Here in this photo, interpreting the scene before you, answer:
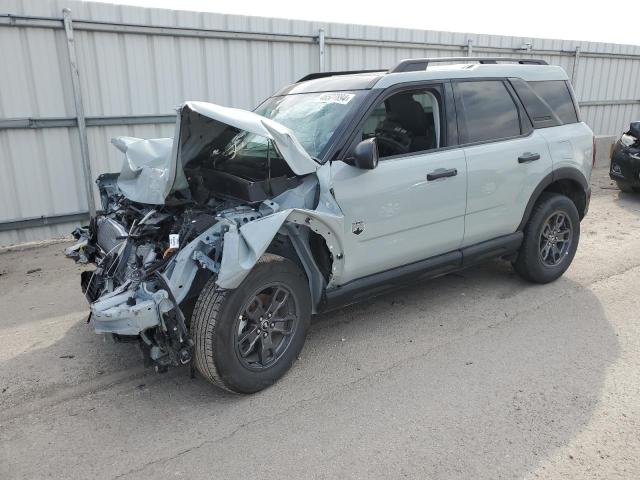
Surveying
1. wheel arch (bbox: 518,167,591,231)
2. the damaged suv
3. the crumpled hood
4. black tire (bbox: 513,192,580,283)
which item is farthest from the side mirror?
black tire (bbox: 513,192,580,283)

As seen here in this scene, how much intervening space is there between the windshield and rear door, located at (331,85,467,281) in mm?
185

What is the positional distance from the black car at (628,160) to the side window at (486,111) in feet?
17.7

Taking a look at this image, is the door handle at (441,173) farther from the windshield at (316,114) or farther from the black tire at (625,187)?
the black tire at (625,187)

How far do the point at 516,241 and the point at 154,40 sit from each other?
17.3 feet

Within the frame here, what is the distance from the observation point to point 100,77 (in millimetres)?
6816

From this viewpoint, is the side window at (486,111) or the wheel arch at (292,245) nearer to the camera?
the wheel arch at (292,245)

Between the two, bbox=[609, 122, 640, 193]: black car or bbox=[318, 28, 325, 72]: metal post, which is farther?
bbox=[609, 122, 640, 193]: black car

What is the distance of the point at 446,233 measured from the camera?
13.9ft

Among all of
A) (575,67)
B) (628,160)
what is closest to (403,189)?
(628,160)

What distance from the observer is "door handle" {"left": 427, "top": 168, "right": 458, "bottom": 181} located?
157 inches

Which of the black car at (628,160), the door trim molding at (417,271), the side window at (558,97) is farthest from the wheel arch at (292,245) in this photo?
the black car at (628,160)

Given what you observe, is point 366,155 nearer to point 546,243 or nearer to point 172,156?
point 172,156

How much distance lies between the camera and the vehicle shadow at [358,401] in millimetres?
2799

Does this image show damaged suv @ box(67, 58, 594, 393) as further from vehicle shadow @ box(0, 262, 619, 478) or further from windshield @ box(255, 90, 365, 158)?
vehicle shadow @ box(0, 262, 619, 478)
